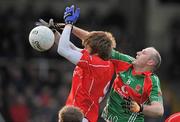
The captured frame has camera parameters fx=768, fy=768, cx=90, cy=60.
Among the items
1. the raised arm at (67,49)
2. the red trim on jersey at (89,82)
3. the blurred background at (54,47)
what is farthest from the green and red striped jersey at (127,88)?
the blurred background at (54,47)

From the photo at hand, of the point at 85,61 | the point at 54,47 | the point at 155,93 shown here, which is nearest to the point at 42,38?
the point at 85,61

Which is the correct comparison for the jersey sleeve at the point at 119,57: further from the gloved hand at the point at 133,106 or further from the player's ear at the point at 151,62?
the gloved hand at the point at 133,106

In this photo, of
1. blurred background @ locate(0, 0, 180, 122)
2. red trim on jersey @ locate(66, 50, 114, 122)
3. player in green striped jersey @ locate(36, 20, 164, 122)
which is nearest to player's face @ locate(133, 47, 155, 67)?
player in green striped jersey @ locate(36, 20, 164, 122)

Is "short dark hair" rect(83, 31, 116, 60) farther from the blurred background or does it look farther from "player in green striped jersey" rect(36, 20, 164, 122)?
the blurred background

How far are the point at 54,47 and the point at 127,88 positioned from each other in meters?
8.47

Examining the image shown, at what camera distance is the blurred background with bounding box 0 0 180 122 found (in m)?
15.9

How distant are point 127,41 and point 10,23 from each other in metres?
2.86

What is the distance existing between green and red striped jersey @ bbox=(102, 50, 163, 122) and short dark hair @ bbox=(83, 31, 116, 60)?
0.33 meters

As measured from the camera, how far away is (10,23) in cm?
1805

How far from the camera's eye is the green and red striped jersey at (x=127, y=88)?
891 centimetres

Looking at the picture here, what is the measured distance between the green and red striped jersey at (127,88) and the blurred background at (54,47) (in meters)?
4.60

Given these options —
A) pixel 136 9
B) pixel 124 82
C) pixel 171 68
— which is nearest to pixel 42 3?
pixel 136 9

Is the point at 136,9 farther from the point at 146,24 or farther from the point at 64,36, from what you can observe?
the point at 64,36

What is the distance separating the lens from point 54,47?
17375mm
